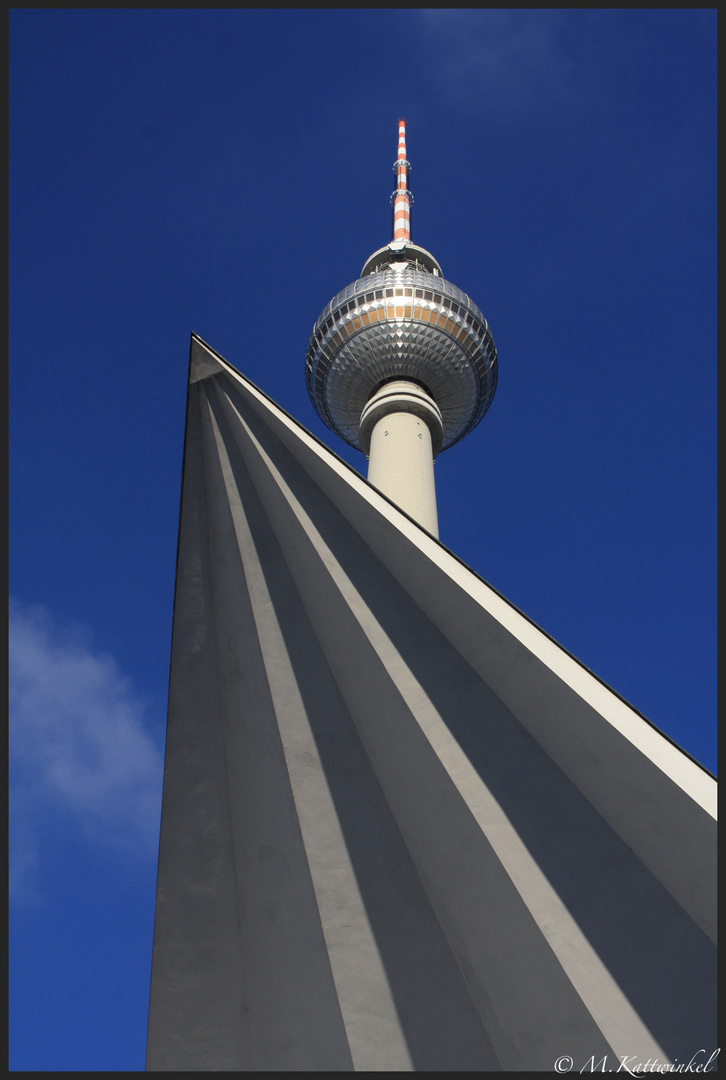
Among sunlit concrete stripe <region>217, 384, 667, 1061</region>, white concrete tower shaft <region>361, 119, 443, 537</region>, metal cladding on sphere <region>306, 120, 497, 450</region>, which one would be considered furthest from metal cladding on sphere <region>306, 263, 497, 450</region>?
sunlit concrete stripe <region>217, 384, 667, 1061</region>

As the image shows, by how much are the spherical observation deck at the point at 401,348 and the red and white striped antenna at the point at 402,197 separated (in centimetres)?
466

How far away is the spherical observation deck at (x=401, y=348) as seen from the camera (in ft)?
91.5

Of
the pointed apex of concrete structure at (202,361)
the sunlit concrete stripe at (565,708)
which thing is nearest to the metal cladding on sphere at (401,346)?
the pointed apex of concrete structure at (202,361)

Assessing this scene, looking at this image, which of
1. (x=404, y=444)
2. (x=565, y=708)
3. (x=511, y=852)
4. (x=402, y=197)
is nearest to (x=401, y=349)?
(x=404, y=444)

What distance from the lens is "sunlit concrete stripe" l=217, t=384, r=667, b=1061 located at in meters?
5.20

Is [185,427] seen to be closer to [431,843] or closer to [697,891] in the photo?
[431,843]

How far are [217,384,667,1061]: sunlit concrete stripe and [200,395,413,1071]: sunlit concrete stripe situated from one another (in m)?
0.72

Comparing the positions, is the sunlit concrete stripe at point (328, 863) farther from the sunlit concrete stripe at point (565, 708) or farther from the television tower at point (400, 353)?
the television tower at point (400, 353)

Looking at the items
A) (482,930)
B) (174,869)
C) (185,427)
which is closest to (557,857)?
(482,930)

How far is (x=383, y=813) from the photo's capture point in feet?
24.6

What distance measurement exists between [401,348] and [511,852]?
2331cm

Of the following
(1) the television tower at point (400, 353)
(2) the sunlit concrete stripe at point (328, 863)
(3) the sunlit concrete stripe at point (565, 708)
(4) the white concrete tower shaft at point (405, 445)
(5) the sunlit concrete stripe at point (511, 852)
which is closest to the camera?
(5) the sunlit concrete stripe at point (511, 852)

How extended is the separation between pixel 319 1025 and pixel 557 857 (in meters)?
2.58

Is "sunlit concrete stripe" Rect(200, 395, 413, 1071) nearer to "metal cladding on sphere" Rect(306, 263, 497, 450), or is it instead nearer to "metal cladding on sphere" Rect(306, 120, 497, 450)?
"metal cladding on sphere" Rect(306, 120, 497, 450)
